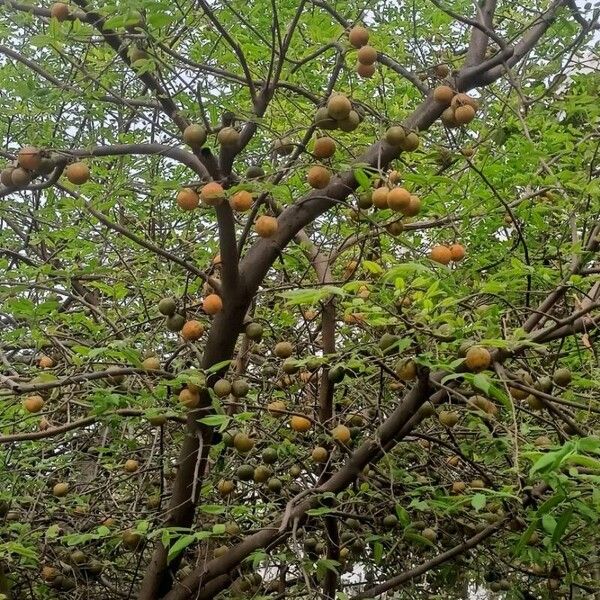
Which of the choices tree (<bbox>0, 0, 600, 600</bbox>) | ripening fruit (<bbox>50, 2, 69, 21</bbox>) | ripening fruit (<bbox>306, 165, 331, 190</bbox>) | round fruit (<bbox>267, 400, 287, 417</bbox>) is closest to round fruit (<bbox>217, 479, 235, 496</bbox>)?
tree (<bbox>0, 0, 600, 600</bbox>)

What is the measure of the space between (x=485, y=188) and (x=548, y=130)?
50 centimetres

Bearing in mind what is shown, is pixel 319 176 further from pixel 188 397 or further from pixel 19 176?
pixel 19 176

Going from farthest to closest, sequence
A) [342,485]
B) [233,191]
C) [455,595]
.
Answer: [455,595] → [342,485] → [233,191]

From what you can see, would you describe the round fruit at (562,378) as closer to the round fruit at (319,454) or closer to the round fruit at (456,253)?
the round fruit at (456,253)

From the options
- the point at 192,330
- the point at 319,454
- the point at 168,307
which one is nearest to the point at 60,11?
the point at 168,307

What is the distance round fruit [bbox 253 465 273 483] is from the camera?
3.40 metres

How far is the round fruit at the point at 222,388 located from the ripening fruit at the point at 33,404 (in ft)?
2.43

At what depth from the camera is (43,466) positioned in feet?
12.7

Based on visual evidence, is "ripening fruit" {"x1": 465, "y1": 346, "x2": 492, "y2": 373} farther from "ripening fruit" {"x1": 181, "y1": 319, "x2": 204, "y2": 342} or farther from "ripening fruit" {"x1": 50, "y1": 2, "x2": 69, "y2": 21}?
"ripening fruit" {"x1": 50, "y1": 2, "x2": 69, "y2": 21}

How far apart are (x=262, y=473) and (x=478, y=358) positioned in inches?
56.5

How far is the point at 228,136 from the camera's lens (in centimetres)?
266

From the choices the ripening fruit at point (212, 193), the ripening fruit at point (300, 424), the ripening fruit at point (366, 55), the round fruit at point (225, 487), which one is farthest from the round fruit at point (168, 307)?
the ripening fruit at point (366, 55)

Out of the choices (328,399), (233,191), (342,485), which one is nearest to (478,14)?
(233,191)

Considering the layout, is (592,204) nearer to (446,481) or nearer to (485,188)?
(485,188)
